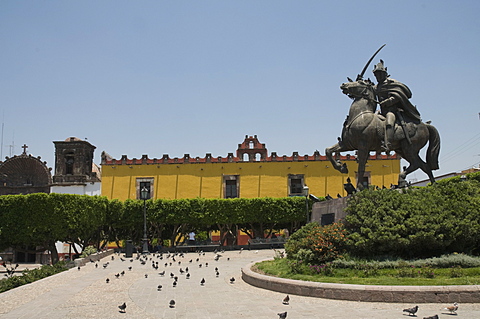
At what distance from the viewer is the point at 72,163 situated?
149ft

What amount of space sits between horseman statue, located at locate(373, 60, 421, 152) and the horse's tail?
573 mm

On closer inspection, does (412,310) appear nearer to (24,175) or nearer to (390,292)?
(390,292)

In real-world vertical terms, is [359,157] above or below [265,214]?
above

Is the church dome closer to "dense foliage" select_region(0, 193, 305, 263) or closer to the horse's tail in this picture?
"dense foliage" select_region(0, 193, 305, 263)

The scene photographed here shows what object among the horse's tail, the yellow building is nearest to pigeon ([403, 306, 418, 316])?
the horse's tail

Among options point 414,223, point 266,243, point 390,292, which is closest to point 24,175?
point 266,243

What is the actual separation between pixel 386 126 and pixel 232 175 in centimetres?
2853

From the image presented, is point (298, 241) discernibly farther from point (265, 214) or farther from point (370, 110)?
point (265, 214)

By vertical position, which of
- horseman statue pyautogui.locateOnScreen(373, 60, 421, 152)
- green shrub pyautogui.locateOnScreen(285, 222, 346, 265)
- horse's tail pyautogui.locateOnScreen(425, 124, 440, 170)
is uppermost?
horseman statue pyautogui.locateOnScreen(373, 60, 421, 152)

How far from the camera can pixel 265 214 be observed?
32938 mm

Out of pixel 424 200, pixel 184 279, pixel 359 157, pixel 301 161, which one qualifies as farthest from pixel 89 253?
pixel 301 161

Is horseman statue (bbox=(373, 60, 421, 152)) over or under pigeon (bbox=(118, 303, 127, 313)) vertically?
over

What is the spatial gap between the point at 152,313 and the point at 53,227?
69.4 feet

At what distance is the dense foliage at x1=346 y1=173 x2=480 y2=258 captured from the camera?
9.94m
